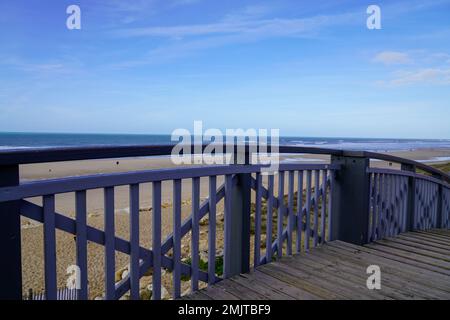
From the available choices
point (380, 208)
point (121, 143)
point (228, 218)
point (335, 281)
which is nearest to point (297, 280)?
point (335, 281)

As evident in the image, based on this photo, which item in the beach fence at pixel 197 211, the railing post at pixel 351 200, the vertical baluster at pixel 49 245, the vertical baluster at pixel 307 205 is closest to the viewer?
the beach fence at pixel 197 211

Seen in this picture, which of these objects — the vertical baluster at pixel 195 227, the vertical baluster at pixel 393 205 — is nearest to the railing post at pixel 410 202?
the vertical baluster at pixel 393 205

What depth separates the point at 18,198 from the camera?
1.39 meters

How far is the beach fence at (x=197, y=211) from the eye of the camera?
143cm

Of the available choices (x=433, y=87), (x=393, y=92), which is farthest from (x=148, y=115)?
(x=433, y=87)

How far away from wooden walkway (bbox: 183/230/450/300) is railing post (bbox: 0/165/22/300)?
3.53 ft

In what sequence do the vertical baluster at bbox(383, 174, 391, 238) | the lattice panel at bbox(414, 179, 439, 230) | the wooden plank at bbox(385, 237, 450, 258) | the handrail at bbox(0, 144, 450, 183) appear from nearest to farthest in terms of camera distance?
1. the handrail at bbox(0, 144, 450, 183)
2. the wooden plank at bbox(385, 237, 450, 258)
3. the vertical baluster at bbox(383, 174, 391, 238)
4. the lattice panel at bbox(414, 179, 439, 230)

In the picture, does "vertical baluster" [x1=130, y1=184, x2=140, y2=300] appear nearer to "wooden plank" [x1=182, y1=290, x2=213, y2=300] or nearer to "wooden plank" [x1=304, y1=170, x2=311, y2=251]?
"wooden plank" [x1=182, y1=290, x2=213, y2=300]

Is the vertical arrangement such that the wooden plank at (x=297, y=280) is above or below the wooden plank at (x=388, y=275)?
above

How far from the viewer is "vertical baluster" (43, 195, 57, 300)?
1.54 m

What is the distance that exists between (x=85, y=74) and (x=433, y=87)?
2161 centimetres

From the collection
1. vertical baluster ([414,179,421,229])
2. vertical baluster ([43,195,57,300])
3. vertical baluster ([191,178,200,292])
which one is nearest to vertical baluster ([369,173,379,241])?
vertical baluster ([414,179,421,229])

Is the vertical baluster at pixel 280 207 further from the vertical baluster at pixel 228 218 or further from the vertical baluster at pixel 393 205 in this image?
the vertical baluster at pixel 393 205

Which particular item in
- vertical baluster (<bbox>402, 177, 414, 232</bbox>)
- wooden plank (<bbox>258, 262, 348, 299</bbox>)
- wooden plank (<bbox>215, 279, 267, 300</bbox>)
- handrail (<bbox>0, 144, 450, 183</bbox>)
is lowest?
wooden plank (<bbox>258, 262, 348, 299</bbox>)
